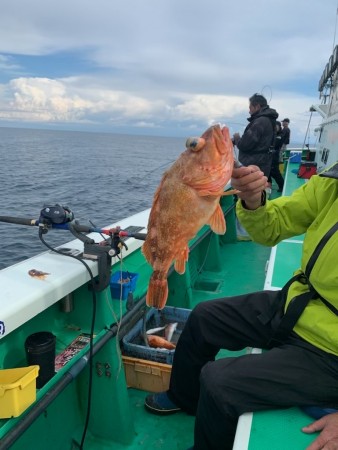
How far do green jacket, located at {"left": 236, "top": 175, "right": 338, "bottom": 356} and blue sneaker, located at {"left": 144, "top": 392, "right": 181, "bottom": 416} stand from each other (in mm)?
1340

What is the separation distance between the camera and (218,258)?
607 centimetres

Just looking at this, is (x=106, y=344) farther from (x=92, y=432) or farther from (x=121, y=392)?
(x=92, y=432)

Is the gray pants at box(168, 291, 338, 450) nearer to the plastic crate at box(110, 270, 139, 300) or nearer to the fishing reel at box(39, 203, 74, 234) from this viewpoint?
the plastic crate at box(110, 270, 139, 300)

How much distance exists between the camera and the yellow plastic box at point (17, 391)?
6.36 ft

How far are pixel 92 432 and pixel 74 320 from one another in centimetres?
82

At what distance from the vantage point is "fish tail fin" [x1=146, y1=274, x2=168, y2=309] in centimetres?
199

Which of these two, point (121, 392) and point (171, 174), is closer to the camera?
point (171, 174)

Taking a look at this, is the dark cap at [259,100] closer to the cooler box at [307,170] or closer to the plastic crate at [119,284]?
the cooler box at [307,170]

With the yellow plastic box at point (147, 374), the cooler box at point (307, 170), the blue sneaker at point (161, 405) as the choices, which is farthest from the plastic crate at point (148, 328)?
the cooler box at point (307, 170)

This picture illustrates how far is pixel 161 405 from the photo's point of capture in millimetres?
3061

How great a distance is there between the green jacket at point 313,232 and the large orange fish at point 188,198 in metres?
0.66

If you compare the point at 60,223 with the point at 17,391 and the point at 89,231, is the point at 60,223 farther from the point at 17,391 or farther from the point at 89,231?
the point at 17,391

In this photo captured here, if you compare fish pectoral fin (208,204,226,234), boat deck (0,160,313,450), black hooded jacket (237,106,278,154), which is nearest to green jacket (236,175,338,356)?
boat deck (0,160,313,450)

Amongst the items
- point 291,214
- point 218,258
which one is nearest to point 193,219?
point 291,214
